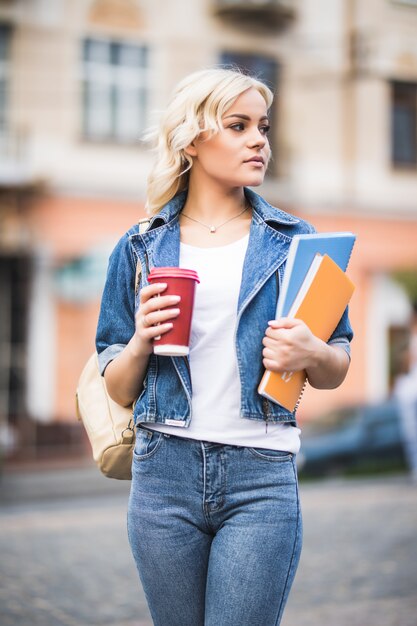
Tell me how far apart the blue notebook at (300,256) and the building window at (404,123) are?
1788 cm

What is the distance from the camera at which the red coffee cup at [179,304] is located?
7.54 feet

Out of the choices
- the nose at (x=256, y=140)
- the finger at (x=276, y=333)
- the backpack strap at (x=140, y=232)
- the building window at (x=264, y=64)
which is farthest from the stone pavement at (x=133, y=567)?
the building window at (x=264, y=64)

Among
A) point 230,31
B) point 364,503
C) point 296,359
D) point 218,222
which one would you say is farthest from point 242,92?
point 230,31

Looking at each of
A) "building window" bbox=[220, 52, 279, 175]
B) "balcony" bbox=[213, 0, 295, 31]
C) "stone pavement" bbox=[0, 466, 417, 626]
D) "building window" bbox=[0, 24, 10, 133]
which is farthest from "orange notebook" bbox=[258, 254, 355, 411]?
"balcony" bbox=[213, 0, 295, 31]

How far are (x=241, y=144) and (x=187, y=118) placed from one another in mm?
150

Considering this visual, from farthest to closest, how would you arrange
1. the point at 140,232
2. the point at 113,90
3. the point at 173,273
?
1. the point at 113,90
2. the point at 140,232
3. the point at 173,273

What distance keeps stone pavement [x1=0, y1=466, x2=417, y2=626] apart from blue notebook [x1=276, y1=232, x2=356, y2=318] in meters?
3.32

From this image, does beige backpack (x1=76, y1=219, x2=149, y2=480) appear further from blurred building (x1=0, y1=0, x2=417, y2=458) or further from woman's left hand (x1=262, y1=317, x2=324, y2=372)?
blurred building (x1=0, y1=0, x2=417, y2=458)

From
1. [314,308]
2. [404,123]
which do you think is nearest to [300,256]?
[314,308]

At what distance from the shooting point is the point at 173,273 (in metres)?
2.30

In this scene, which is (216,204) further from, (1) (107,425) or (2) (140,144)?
(2) (140,144)

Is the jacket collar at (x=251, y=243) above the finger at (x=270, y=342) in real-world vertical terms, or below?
above

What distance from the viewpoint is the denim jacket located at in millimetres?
2414

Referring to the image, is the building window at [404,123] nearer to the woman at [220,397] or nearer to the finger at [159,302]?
the woman at [220,397]
